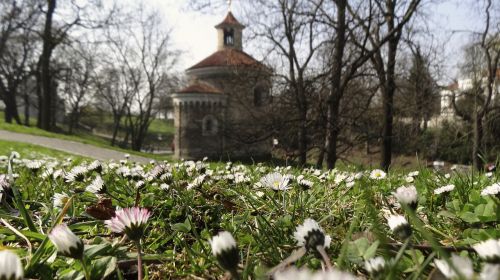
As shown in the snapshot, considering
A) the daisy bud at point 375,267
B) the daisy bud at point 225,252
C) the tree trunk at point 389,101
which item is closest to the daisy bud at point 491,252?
the daisy bud at point 375,267


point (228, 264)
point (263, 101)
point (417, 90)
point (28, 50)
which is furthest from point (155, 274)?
point (28, 50)

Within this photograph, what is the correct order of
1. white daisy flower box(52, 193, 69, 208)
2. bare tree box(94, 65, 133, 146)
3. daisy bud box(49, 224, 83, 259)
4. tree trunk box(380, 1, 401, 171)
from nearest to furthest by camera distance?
1. daisy bud box(49, 224, 83, 259)
2. white daisy flower box(52, 193, 69, 208)
3. tree trunk box(380, 1, 401, 171)
4. bare tree box(94, 65, 133, 146)

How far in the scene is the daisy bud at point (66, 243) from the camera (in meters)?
0.95

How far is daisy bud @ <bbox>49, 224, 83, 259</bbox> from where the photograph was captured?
→ 3.10ft

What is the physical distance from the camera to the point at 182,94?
3997cm

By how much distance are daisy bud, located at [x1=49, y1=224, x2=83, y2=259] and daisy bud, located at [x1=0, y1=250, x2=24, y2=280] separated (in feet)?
0.78

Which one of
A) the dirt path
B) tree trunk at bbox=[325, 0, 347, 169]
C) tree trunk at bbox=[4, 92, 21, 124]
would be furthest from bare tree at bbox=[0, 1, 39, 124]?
tree trunk at bbox=[325, 0, 347, 169]

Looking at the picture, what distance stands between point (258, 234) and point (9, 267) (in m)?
0.94

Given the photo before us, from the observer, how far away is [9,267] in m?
0.69

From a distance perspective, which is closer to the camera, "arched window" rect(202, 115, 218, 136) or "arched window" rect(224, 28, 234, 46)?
"arched window" rect(202, 115, 218, 136)

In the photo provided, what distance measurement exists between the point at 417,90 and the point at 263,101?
6.27 meters

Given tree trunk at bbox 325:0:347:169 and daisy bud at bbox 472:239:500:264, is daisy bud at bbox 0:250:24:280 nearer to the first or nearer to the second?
daisy bud at bbox 472:239:500:264

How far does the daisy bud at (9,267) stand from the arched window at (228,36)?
4794cm

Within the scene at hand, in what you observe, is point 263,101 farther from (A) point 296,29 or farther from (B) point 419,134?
(B) point 419,134
